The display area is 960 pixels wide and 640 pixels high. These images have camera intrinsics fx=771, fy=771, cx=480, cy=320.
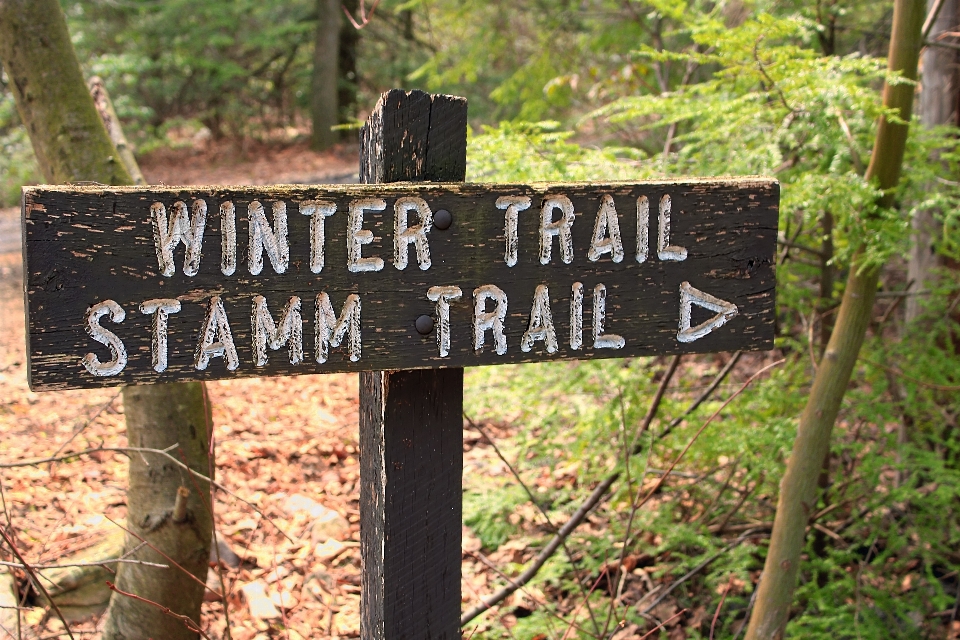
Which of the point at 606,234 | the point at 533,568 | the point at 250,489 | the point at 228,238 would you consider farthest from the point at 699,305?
the point at 250,489

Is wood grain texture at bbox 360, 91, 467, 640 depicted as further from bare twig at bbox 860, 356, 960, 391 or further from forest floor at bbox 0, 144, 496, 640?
bare twig at bbox 860, 356, 960, 391

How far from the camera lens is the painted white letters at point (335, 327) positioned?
1493 millimetres

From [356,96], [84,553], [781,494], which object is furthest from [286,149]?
[781,494]

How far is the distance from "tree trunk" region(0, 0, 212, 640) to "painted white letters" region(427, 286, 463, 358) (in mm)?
1469

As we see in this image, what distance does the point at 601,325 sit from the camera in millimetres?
1630

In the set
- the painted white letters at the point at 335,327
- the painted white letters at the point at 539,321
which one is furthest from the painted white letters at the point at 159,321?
the painted white letters at the point at 539,321

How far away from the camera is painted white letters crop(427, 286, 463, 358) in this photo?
1546 millimetres

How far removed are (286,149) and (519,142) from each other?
1665 cm

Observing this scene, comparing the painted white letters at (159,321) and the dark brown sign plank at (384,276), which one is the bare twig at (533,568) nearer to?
the dark brown sign plank at (384,276)

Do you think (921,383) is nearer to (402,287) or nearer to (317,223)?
(402,287)

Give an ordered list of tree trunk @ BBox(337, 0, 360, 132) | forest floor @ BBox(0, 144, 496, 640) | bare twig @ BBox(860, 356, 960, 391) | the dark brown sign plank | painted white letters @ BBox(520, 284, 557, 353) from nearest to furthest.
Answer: the dark brown sign plank < painted white letters @ BBox(520, 284, 557, 353) < bare twig @ BBox(860, 356, 960, 391) < forest floor @ BBox(0, 144, 496, 640) < tree trunk @ BBox(337, 0, 360, 132)

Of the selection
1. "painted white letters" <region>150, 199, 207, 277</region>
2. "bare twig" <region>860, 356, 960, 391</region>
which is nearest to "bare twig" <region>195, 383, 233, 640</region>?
A: "painted white letters" <region>150, 199, 207, 277</region>

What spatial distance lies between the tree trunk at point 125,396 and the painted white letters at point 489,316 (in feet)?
4.96

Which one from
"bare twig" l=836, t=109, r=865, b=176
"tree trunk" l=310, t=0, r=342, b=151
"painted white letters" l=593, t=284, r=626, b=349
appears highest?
"tree trunk" l=310, t=0, r=342, b=151
